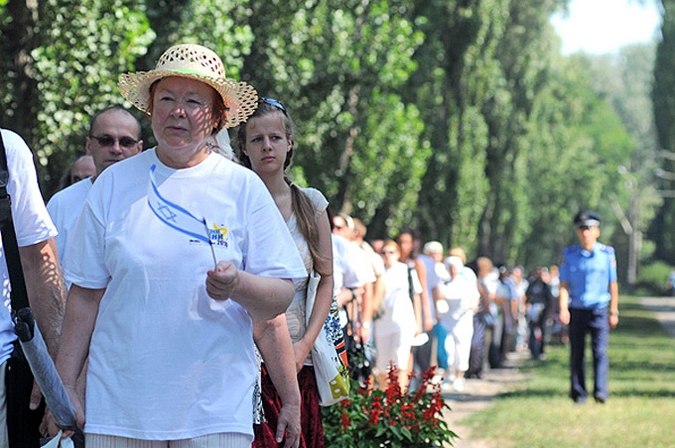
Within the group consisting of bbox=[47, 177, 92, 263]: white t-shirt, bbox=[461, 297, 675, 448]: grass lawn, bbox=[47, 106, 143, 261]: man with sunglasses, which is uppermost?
bbox=[47, 106, 143, 261]: man with sunglasses

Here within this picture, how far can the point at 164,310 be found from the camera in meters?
3.59

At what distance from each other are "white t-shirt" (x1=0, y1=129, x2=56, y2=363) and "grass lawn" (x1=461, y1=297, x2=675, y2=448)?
278 inches

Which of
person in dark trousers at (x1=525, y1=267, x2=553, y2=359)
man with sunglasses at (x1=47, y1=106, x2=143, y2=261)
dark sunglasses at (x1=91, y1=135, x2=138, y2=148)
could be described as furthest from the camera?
person in dark trousers at (x1=525, y1=267, x2=553, y2=359)

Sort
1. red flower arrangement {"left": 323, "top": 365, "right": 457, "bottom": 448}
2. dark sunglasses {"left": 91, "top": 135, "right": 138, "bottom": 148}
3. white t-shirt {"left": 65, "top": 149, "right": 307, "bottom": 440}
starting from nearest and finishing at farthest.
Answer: white t-shirt {"left": 65, "top": 149, "right": 307, "bottom": 440}, dark sunglasses {"left": 91, "top": 135, "right": 138, "bottom": 148}, red flower arrangement {"left": 323, "top": 365, "right": 457, "bottom": 448}

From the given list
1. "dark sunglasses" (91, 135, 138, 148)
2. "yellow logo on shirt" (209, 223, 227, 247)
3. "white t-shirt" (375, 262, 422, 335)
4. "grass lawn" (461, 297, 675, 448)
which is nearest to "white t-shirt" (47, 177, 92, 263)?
"dark sunglasses" (91, 135, 138, 148)

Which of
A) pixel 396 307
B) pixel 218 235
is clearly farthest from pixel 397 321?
pixel 218 235

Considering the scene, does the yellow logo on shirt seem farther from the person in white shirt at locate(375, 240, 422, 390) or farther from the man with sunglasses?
the person in white shirt at locate(375, 240, 422, 390)

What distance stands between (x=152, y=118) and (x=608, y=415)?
952 centimetres

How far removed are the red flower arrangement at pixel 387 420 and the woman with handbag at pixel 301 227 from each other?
1432 mm

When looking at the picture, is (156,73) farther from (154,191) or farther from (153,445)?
(153,445)

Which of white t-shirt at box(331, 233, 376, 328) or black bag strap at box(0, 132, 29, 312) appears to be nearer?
black bag strap at box(0, 132, 29, 312)

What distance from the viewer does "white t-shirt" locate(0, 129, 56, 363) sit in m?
3.83

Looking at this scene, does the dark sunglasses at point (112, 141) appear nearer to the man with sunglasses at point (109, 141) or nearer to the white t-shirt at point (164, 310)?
the man with sunglasses at point (109, 141)

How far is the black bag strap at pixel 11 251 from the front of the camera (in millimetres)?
3756
